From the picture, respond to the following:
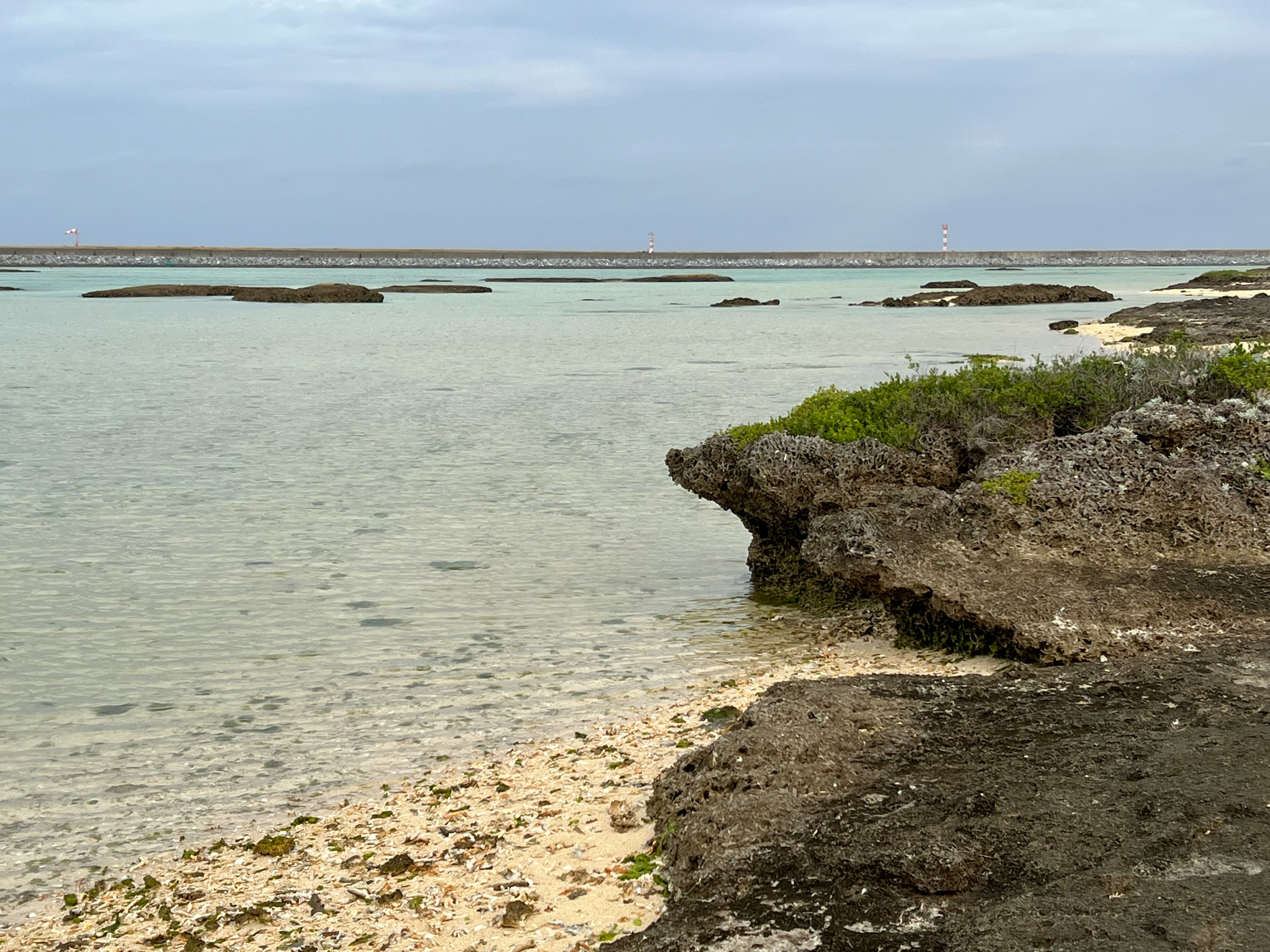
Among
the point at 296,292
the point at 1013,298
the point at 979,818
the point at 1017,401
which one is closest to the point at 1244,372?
the point at 1017,401

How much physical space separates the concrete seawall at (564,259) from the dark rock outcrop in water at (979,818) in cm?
13934

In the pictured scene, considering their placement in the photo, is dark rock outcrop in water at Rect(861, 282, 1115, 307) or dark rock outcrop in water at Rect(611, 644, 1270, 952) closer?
dark rock outcrop in water at Rect(611, 644, 1270, 952)

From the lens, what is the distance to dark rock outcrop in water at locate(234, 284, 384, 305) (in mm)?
60469

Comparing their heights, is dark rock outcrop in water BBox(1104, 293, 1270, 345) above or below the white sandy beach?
above

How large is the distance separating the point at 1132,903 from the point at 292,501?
987 centimetres

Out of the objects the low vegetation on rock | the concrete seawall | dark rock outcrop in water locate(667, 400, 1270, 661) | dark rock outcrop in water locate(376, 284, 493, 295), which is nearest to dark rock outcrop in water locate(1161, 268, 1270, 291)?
dark rock outcrop in water locate(376, 284, 493, 295)

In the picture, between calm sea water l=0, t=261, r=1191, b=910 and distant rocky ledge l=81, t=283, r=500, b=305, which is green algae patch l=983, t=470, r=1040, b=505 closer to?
calm sea water l=0, t=261, r=1191, b=910

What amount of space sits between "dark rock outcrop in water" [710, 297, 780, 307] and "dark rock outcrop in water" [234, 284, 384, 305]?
681 inches

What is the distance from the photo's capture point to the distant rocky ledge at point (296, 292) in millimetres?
61125

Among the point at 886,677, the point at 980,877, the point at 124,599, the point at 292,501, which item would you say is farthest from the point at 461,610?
the point at 980,877

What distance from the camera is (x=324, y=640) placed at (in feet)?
25.1

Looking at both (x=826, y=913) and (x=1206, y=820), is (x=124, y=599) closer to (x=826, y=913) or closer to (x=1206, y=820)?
(x=826, y=913)

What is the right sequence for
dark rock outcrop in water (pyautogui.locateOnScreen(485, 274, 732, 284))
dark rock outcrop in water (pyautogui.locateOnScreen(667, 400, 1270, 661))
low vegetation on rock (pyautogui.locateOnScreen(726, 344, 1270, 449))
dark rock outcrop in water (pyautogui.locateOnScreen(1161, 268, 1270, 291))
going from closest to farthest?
1. dark rock outcrop in water (pyautogui.locateOnScreen(667, 400, 1270, 661))
2. low vegetation on rock (pyautogui.locateOnScreen(726, 344, 1270, 449))
3. dark rock outcrop in water (pyautogui.locateOnScreen(1161, 268, 1270, 291))
4. dark rock outcrop in water (pyautogui.locateOnScreen(485, 274, 732, 284))

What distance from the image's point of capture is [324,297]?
60.9 meters
